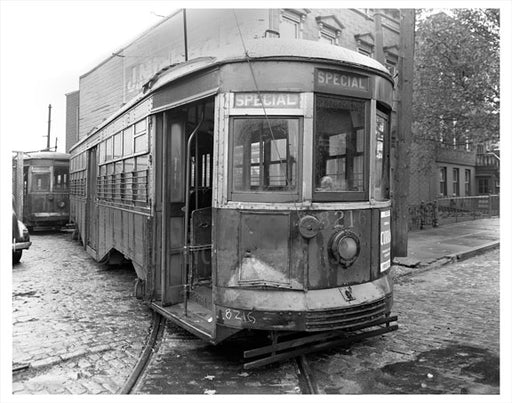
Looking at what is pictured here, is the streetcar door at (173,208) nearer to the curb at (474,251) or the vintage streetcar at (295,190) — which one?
the vintage streetcar at (295,190)

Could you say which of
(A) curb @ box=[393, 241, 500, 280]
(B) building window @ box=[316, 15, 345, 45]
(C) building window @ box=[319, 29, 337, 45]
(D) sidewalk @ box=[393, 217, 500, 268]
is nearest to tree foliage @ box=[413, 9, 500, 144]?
(B) building window @ box=[316, 15, 345, 45]

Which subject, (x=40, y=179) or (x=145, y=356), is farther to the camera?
(x=40, y=179)

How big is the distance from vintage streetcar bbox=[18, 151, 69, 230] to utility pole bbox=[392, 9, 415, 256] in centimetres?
1178

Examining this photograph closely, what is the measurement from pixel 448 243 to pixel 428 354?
9581mm

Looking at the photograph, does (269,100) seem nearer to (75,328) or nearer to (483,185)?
(75,328)

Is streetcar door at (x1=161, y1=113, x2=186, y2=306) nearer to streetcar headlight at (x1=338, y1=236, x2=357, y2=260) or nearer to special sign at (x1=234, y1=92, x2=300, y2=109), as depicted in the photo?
special sign at (x1=234, y1=92, x2=300, y2=109)

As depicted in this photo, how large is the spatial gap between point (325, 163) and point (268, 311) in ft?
4.52

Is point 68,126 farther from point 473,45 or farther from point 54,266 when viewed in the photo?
point 473,45

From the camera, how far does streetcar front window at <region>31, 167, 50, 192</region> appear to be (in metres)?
15.4

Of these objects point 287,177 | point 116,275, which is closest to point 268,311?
point 287,177

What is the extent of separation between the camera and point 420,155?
1931 cm

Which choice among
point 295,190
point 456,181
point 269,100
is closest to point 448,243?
point 295,190

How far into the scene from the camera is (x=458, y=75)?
12859mm
